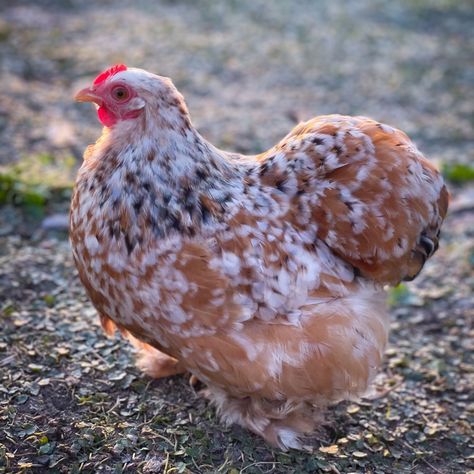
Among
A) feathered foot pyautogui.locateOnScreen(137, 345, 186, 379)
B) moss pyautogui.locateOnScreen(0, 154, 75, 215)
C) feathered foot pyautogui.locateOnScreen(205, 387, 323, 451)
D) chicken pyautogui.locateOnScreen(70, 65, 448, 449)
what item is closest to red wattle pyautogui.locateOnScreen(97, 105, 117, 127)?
chicken pyautogui.locateOnScreen(70, 65, 448, 449)

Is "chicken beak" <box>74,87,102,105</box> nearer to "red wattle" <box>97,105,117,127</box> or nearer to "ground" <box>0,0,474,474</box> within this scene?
"red wattle" <box>97,105,117,127</box>

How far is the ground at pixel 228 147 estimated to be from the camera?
262cm

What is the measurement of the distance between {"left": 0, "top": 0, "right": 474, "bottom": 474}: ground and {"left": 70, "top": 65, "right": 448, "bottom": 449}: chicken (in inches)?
13.0

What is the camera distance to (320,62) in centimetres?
677

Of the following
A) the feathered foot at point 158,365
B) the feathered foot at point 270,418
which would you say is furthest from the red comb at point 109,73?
the feathered foot at point 270,418

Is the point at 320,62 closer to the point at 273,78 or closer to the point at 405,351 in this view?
→ the point at 273,78

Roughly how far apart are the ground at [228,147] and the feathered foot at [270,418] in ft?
0.15

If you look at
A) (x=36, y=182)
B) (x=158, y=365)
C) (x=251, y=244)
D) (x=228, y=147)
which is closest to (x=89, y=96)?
(x=251, y=244)

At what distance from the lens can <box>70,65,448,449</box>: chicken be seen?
2.44 m

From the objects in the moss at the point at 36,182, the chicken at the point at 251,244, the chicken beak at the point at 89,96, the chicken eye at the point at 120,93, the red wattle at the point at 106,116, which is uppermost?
the chicken eye at the point at 120,93

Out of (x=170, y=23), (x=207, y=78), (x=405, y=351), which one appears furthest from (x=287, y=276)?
(x=170, y=23)

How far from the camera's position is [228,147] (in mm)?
5082

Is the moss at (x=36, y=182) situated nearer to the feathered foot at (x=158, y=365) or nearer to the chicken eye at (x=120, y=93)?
the feathered foot at (x=158, y=365)

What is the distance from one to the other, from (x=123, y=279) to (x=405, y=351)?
173cm
